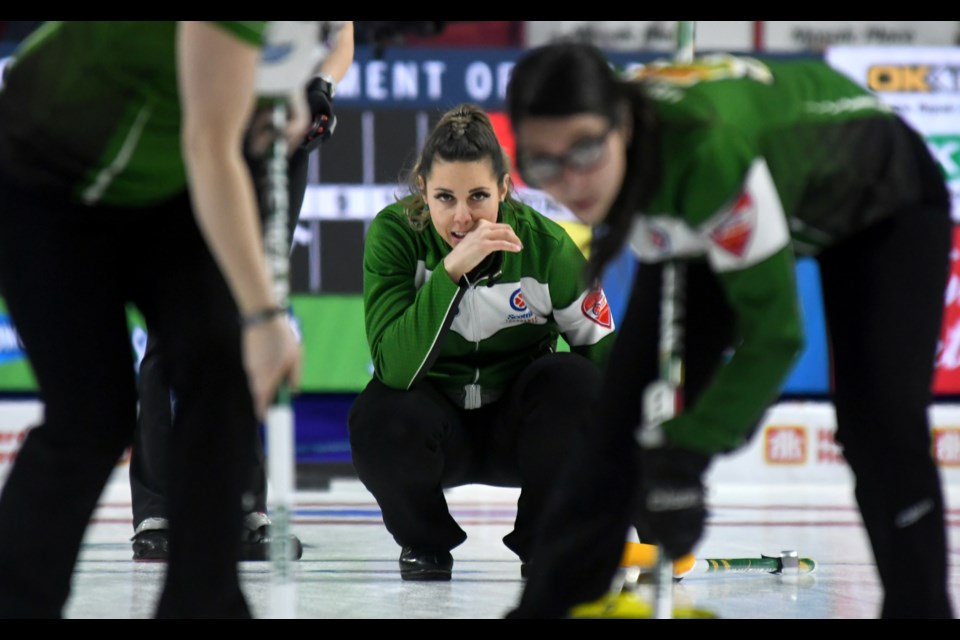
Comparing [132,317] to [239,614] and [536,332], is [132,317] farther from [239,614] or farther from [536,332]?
[239,614]

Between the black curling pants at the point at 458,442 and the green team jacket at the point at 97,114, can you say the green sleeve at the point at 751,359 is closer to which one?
the green team jacket at the point at 97,114

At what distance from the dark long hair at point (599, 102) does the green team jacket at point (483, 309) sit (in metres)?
1.18

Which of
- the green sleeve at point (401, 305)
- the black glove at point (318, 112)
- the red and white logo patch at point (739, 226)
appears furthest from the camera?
the green sleeve at point (401, 305)

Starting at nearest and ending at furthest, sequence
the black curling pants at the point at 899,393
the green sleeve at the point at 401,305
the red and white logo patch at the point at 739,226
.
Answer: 1. the red and white logo patch at the point at 739,226
2. the black curling pants at the point at 899,393
3. the green sleeve at the point at 401,305

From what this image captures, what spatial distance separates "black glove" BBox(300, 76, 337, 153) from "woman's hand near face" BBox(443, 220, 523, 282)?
1.19ft

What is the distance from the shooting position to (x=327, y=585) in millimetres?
2869

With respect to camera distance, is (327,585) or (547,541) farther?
(327,585)

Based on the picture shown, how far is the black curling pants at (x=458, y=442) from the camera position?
2863 mm

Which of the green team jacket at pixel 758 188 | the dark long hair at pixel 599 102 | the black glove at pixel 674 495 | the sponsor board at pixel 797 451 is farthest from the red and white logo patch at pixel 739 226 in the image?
the sponsor board at pixel 797 451

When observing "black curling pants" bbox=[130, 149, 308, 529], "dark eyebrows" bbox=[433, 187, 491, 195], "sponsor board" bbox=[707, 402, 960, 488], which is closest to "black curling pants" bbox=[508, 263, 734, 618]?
"dark eyebrows" bbox=[433, 187, 491, 195]

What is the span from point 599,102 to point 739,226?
0.23 m

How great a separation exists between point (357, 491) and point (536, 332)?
2.40 metres

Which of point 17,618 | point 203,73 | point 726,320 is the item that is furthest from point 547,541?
point 203,73

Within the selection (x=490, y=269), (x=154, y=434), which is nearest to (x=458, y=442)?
(x=490, y=269)
